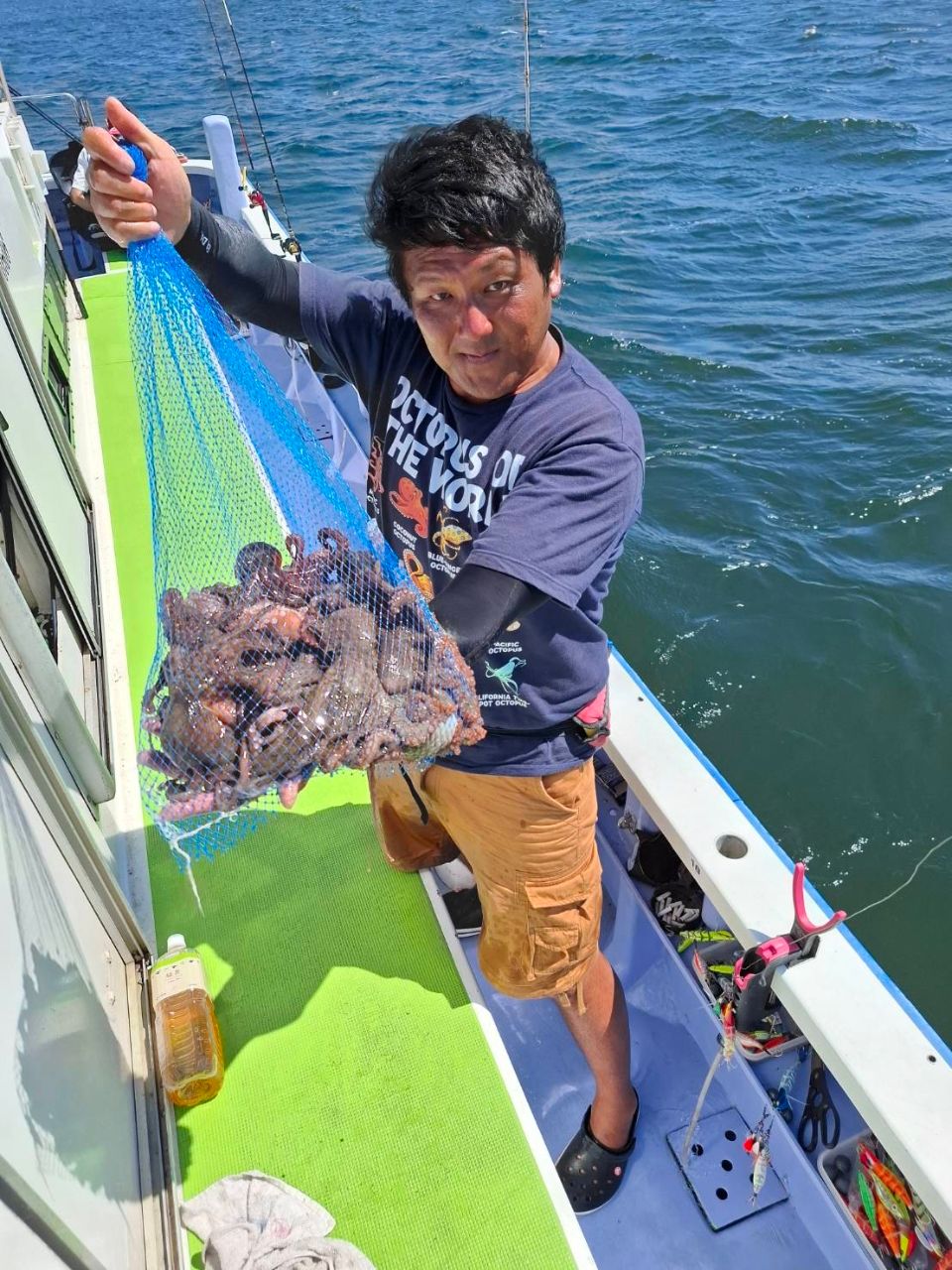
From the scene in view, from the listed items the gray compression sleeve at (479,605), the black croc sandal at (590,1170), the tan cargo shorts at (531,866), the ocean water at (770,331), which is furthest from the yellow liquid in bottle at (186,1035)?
the ocean water at (770,331)

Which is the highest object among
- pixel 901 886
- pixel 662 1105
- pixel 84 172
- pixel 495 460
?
pixel 84 172

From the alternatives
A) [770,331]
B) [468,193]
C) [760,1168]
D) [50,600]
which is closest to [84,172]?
[468,193]

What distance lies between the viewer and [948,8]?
68.9 feet

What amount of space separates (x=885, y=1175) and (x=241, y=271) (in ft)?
9.95

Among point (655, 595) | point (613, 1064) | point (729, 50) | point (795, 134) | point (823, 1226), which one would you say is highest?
point (729, 50)

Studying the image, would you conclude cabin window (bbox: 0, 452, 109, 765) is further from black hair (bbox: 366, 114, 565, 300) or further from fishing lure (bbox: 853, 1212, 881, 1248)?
fishing lure (bbox: 853, 1212, 881, 1248)

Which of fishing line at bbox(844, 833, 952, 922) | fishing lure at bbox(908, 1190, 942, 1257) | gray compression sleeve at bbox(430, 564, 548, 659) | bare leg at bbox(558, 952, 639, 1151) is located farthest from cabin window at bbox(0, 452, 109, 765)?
fishing line at bbox(844, 833, 952, 922)

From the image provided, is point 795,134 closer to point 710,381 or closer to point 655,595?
point 710,381

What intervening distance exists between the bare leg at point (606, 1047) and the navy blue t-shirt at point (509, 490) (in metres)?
0.82

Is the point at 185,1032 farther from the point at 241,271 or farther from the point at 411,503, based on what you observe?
the point at 241,271

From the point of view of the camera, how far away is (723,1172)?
2885 mm

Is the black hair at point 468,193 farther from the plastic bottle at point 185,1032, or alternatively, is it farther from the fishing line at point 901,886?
the fishing line at point 901,886

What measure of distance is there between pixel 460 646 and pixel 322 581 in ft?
1.50

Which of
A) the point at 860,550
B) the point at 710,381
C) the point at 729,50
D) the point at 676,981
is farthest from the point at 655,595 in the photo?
the point at 729,50
